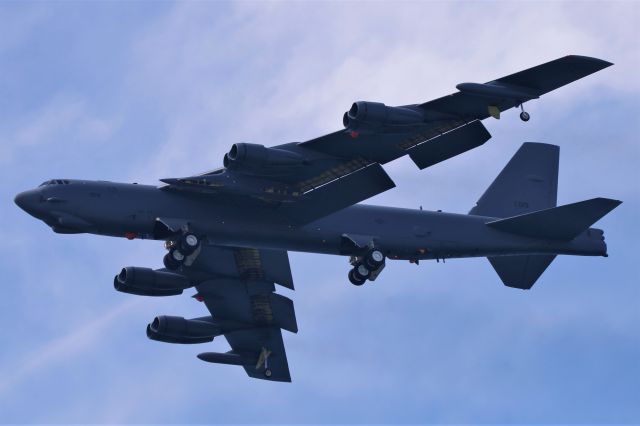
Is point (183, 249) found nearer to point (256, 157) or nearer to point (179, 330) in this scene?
point (256, 157)

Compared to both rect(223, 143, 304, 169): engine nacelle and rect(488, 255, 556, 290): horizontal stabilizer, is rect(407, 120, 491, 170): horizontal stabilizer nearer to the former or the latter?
rect(223, 143, 304, 169): engine nacelle

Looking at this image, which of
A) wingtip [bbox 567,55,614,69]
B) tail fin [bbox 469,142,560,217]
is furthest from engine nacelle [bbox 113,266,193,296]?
wingtip [bbox 567,55,614,69]

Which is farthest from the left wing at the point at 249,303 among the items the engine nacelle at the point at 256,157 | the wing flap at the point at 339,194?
the engine nacelle at the point at 256,157

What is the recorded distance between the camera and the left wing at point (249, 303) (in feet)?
188

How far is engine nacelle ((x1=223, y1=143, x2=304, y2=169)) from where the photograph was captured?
46594mm

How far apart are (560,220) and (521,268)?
4187 mm

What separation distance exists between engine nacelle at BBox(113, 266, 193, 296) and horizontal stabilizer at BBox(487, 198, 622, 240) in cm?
1383

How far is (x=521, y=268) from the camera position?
57.0 meters

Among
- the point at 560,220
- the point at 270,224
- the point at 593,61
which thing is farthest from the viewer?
the point at 560,220

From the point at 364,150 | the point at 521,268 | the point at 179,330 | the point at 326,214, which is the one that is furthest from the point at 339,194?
the point at 179,330

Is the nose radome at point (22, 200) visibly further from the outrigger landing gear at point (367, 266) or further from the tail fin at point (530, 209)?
the tail fin at point (530, 209)

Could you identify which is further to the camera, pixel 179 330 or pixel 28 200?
pixel 179 330

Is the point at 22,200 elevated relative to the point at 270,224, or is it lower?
lower

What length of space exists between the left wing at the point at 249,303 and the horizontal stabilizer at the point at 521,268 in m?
9.36
